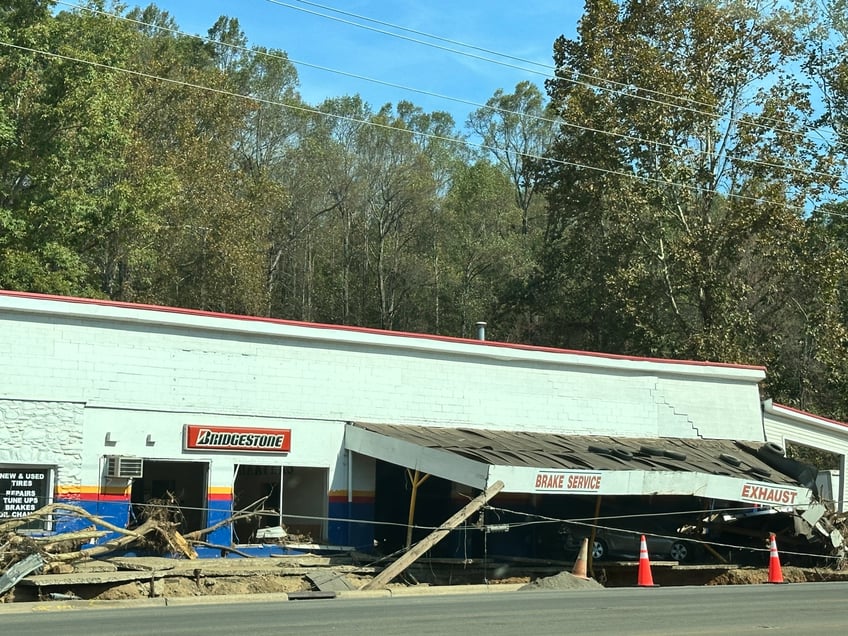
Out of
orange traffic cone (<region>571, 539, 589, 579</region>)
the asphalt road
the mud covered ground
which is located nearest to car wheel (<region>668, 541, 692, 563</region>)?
the mud covered ground

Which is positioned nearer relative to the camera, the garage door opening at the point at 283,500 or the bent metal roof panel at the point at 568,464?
the bent metal roof panel at the point at 568,464

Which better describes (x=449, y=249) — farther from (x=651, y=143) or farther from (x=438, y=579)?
(x=438, y=579)

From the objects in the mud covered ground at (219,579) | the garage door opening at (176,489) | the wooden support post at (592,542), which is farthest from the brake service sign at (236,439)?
the wooden support post at (592,542)

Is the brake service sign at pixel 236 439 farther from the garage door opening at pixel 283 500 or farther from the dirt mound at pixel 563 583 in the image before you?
the dirt mound at pixel 563 583

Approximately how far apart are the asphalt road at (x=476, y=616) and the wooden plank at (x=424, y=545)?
59.2 inches

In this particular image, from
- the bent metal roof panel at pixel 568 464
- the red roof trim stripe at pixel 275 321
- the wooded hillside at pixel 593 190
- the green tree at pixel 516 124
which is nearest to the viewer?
the red roof trim stripe at pixel 275 321

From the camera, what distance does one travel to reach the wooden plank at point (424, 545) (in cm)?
1953

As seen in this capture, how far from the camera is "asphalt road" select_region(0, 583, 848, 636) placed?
40.0ft

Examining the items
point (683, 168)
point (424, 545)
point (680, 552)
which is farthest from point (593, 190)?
point (424, 545)

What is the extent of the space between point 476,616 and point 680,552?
1417 centimetres

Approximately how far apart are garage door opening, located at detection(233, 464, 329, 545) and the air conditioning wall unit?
2211 mm

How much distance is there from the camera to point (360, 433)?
22.9 meters

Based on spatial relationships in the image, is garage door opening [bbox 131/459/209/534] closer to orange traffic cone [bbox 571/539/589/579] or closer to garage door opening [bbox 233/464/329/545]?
garage door opening [bbox 233/464/329/545]

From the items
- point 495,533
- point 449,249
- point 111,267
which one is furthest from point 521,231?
point 495,533
